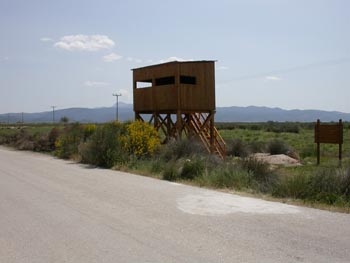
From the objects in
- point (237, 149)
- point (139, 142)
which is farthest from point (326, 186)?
point (237, 149)

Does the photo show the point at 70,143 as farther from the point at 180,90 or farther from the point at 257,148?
the point at 257,148

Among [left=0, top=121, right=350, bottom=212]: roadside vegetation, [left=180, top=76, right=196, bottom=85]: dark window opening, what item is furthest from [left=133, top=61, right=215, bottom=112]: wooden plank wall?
[left=0, top=121, right=350, bottom=212]: roadside vegetation

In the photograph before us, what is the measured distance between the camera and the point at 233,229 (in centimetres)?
774

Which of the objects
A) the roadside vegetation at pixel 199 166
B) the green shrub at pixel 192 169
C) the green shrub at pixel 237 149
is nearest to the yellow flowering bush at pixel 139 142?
the roadside vegetation at pixel 199 166

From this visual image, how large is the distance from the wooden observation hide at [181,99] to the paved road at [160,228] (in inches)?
465

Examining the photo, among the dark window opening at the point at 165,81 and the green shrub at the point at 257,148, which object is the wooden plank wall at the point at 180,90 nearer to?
the dark window opening at the point at 165,81

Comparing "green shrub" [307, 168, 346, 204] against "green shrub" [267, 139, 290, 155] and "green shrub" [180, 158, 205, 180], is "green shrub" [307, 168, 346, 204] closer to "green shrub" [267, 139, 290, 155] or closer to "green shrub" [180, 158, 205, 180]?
"green shrub" [180, 158, 205, 180]

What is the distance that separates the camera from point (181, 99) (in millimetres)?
23609

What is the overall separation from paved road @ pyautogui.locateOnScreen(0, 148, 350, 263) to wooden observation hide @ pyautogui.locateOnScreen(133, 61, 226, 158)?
1181 centimetres

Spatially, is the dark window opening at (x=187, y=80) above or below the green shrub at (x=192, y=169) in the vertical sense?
above

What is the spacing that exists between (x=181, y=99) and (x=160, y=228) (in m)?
16.1

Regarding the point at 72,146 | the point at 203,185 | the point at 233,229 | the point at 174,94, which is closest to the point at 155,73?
the point at 174,94

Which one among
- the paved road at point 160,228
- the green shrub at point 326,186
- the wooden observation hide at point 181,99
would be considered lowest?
the paved road at point 160,228

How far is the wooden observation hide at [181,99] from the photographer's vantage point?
77.9 ft
